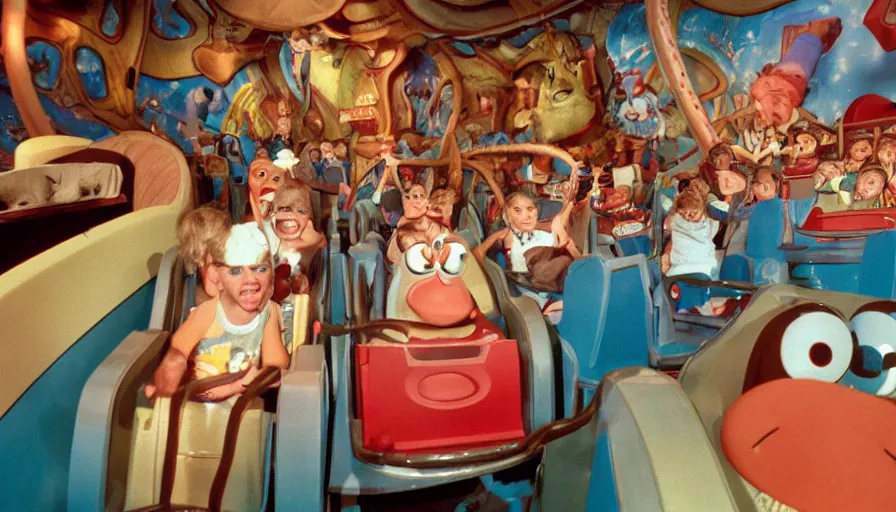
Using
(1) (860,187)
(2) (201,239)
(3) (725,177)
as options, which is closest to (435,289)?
(2) (201,239)

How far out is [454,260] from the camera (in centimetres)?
180

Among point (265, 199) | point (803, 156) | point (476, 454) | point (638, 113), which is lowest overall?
point (476, 454)

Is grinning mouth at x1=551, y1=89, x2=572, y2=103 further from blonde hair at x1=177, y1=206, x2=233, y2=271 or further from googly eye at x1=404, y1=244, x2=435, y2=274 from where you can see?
blonde hair at x1=177, y1=206, x2=233, y2=271

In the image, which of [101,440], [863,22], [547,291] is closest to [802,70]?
[863,22]

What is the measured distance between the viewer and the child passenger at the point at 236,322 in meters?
1.42

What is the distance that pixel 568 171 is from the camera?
245cm

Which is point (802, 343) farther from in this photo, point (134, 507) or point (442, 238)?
point (134, 507)

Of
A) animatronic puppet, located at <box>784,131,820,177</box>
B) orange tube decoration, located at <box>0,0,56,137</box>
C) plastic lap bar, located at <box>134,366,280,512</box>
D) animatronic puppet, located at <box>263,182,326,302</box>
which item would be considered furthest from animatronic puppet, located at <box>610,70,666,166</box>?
orange tube decoration, located at <box>0,0,56,137</box>

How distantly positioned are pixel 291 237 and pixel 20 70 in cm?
119

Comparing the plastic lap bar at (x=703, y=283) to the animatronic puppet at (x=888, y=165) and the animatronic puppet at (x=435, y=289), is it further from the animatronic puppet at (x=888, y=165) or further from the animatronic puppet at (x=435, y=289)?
the animatronic puppet at (x=435, y=289)

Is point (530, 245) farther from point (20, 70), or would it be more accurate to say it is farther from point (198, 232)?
point (20, 70)

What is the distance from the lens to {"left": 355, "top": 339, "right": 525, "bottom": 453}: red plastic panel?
1.46 metres

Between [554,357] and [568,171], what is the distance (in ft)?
3.42

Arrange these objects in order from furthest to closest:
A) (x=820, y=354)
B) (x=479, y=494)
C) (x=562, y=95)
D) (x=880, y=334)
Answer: (x=562, y=95), (x=479, y=494), (x=880, y=334), (x=820, y=354)
